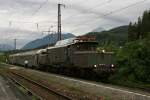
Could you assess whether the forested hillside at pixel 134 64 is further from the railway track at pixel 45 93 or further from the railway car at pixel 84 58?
the railway track at pixel 45 93

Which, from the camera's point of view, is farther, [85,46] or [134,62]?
[85,46]

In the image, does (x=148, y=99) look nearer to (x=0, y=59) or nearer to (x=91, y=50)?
(x=91, y=50)

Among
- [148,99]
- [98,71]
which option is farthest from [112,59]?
[148,99]

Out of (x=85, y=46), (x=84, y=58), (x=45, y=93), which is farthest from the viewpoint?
(x=85, y=46)

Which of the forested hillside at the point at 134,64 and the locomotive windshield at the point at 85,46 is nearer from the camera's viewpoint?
the forested hillside at the point at 134,64

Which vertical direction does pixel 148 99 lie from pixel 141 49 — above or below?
below

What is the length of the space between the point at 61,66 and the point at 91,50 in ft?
21.8

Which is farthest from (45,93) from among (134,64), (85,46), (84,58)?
(85,46)

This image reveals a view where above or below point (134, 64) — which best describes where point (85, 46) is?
above

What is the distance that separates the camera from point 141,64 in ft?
86.3

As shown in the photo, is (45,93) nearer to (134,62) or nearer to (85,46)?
(134,62)

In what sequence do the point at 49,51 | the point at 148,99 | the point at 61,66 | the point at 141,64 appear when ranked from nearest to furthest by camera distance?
the point at 148,99, the point at 141,64, the point at 61,66, the point at 49,51

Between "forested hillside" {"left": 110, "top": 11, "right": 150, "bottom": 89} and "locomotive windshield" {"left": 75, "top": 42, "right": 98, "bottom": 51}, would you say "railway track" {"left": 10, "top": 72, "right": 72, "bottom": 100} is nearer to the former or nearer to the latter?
"locomotive windshield" {"left": 75, "top": 42, "right": 98, "bottom": 51}

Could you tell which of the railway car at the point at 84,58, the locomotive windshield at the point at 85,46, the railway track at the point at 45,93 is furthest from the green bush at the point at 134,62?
the railway track at the point at 45,93
